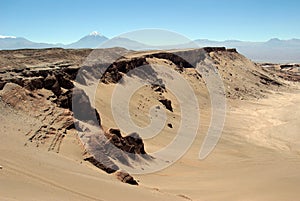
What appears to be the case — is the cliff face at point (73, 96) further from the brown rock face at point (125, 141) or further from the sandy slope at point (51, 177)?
the sandy slope at point (51, 177)

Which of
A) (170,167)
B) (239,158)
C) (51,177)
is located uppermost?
(51,177)

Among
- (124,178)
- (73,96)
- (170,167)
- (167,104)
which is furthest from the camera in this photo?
(167,104)

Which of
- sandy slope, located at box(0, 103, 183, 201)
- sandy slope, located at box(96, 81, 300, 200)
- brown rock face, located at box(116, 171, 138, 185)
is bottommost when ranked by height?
sandy slope, located at box(96, 81, 300, 200)

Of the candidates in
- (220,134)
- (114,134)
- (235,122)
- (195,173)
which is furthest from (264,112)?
(114,134)

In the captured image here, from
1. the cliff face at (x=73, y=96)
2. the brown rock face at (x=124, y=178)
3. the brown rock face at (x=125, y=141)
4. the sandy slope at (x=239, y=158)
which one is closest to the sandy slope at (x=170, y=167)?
the sandy slope at (x=239, y=158)

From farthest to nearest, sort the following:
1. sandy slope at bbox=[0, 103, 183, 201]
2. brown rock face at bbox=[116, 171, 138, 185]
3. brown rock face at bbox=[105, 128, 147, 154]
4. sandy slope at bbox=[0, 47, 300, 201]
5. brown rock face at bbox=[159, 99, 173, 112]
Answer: brown rock face at bbox=[159, 99, 173, 112], brown rock face at bbox=[105, 128, 147, 154], brown rock face at bbox=[116, 171, 138, 185], sandy slope at bbox=[0, 47, 300, 201], sandy slope at bbox=[0, 103, 183, 201]

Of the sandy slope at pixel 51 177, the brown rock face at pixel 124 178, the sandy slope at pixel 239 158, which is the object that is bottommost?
the sandy slope at pixel 239 158

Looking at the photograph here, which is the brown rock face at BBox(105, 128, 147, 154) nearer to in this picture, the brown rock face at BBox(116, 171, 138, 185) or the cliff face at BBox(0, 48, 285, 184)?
the cliff face at BBox(0, 48, 285, 184)

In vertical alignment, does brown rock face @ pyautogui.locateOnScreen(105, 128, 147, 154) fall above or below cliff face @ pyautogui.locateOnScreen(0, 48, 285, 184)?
below

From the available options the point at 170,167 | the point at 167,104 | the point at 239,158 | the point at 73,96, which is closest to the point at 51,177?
the point at 170,167

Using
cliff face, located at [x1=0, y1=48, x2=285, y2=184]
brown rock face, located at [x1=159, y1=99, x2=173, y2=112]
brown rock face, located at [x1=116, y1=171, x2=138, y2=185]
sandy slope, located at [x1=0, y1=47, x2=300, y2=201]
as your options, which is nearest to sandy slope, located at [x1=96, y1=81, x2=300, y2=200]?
sandy slope, located at [x1=0, y1=47, x2=300, y2=201]

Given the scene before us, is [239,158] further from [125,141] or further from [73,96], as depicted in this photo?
[73,96]

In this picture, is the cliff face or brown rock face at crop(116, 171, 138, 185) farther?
the cliff face

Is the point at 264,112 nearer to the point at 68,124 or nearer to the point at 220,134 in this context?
the point at 220,134
